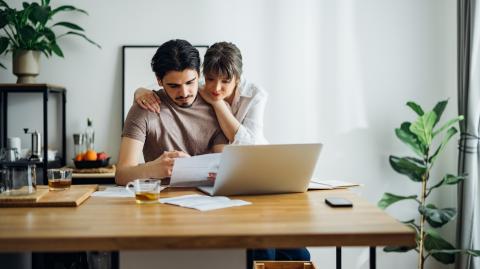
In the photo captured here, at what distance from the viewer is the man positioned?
2297 millimetres

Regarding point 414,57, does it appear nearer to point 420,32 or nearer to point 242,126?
point 420,32

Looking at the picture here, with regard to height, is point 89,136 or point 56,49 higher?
point 56,49

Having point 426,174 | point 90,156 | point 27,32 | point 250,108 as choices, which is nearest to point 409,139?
point 426,174

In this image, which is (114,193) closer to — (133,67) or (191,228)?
(191,228)

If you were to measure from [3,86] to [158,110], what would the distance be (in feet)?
4.89

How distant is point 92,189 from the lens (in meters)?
2.05

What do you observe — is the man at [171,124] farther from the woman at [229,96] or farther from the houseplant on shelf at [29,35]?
the houseplant on shelf at [29,35]

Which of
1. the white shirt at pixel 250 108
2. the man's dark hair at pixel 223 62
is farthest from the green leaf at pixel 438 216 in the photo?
the man's dark hair at pixel 223 62

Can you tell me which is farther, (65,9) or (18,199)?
(65,9)

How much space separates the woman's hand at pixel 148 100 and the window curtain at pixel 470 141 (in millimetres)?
2012

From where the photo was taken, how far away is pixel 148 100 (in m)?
2.49

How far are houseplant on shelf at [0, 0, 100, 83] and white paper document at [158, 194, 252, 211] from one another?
2.14 m

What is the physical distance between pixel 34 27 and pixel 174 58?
6.43ft

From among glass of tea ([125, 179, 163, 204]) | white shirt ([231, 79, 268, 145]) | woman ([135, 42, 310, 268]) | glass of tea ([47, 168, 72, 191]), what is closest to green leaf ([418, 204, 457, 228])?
woman ([135, 42, 310, 268])
